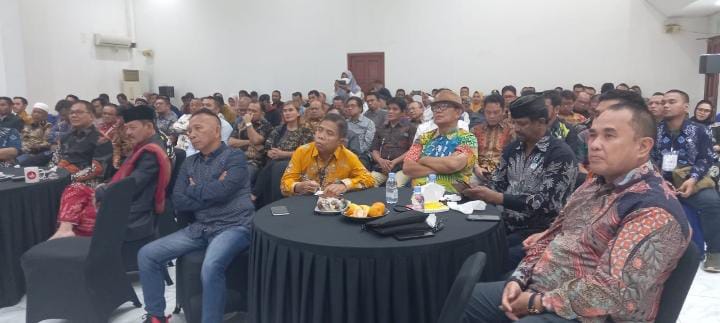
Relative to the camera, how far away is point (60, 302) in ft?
9.39

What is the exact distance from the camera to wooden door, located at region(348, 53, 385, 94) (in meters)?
11.9

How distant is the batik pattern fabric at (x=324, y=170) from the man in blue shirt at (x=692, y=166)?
241 cm

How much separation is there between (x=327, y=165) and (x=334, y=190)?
0.98 feet

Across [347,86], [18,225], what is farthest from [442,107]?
[347,86]

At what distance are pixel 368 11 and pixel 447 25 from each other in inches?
78.9

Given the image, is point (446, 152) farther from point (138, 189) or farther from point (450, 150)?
point (138, 189)

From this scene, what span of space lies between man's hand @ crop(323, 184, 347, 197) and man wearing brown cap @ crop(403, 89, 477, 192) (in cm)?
48

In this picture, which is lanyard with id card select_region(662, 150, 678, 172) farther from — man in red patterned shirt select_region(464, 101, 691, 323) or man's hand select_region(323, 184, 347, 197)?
man's hand select_region(323, 184, 347, 197)

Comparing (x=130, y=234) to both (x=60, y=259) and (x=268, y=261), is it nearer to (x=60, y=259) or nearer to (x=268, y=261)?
(x=60, y=259)

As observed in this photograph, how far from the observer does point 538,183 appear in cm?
260

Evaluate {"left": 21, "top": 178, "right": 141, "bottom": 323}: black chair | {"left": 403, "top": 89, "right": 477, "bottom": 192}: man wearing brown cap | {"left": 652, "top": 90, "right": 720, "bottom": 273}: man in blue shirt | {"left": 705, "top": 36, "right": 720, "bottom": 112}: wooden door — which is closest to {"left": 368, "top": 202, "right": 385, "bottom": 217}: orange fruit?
{"left": 403, "top": 89, "right": 477, "bottom": 192}: man wearing brown cap

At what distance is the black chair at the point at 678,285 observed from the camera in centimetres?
148

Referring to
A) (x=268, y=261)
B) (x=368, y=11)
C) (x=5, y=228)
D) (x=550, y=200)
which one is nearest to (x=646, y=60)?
(x=368, y=11)

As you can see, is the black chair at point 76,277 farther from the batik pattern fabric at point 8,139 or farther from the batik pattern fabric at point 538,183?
the batik pattern fabric at point 8,139
